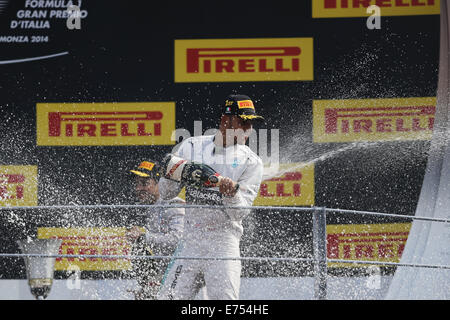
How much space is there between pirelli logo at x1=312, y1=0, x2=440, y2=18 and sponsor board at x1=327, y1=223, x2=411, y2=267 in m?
1.61

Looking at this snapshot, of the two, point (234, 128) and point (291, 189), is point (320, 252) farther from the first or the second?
point (291, 189)

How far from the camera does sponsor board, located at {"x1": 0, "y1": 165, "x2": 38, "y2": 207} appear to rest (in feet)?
20.9

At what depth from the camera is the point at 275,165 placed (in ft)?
21.0

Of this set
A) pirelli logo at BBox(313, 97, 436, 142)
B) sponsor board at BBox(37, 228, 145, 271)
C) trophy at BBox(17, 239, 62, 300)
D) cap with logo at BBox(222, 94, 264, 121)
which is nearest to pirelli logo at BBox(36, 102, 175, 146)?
sponsor board at BBox(37, 228, 145, 271)

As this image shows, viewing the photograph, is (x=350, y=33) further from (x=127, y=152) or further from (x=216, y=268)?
(x=216, y=268)

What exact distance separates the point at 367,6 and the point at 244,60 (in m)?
1.02

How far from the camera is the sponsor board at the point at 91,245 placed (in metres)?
6.32

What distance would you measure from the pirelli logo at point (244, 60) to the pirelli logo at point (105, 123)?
0.34 metres

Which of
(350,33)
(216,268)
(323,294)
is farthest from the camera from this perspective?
(350,33)

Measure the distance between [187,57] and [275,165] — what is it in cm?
106

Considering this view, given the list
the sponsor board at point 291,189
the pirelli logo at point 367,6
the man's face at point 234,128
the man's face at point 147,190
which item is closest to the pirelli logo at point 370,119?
the sponsor board at point 291,189

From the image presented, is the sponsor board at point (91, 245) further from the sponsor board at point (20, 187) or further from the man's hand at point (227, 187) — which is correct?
the man's hand at point (227, 187)

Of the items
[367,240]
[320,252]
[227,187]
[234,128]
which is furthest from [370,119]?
[320,252]
